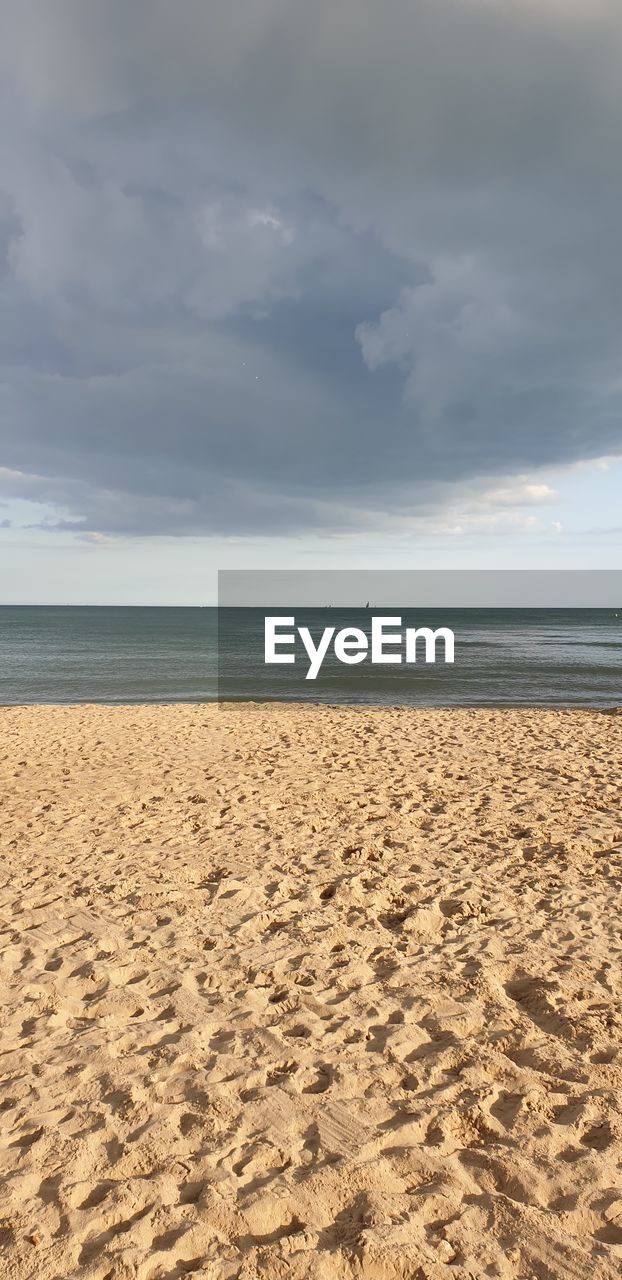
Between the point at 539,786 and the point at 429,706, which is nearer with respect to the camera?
the point at 539,786

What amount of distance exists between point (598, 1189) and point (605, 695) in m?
22.7

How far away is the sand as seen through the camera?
2.68 meters

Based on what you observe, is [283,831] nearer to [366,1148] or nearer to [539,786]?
[539,786]

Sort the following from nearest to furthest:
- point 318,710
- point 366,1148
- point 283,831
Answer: point 366,1148 → point 283,831 → point 318,710

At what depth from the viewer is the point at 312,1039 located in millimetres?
3920

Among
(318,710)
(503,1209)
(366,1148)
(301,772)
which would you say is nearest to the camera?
(503,1209)

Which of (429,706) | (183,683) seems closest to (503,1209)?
(429,706)

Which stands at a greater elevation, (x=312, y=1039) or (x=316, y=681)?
(x=312, y=1039)

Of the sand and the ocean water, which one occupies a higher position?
the sand

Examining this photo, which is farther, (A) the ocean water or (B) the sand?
→ (A) the ocean water

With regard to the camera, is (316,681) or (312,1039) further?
(316,681)

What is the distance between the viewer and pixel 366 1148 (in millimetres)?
3086

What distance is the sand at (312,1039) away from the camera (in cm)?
268

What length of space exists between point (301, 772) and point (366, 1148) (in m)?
7.37
